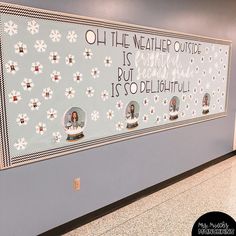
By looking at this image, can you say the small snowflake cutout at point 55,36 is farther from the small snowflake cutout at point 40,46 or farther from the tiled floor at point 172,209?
the tiled floor at point 172,209

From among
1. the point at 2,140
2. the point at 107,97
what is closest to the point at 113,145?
the point at 107,97

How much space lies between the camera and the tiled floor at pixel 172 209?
2316mm

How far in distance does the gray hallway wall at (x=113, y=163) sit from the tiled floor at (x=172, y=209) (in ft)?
0.52

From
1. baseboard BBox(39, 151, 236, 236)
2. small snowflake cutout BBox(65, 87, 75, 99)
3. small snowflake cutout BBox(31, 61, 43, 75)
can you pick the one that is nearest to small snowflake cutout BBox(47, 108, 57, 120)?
small snowflake cutout BBox(65, 87, 75, 99)

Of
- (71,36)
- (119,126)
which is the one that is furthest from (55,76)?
(119,126)

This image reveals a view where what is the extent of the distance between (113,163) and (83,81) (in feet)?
2.92

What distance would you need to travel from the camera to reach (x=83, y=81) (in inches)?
85.4

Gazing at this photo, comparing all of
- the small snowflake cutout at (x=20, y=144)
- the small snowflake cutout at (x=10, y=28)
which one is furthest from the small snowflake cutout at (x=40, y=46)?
the small snowflake cutout at (x=20, y=144)

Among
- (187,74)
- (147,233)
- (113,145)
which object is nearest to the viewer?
(147,233)

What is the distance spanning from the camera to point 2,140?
1.77m

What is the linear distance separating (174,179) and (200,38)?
72.9 inches

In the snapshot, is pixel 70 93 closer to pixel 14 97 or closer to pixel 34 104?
pixel 34 104

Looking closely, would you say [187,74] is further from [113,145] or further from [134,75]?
[113,145]

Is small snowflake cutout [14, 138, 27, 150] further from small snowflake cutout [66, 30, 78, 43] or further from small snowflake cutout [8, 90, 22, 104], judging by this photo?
small snowflake cutout [66, 30, 78, 43]
